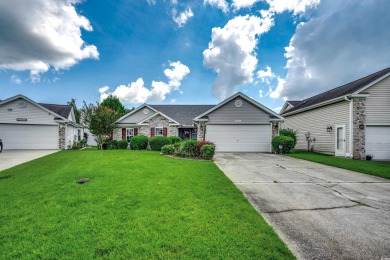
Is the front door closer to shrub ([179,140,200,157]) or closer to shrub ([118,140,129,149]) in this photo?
shrub ([179,140,200,157])

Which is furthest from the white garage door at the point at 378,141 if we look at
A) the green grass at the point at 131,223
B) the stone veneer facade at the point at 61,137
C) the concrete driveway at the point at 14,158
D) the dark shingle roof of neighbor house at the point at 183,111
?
the stone veneer facade at the point at 61,137

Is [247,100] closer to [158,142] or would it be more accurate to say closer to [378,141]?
[158,142]

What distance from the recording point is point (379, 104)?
11727mm

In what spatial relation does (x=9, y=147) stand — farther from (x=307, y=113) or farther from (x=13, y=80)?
(x=307, y=113)

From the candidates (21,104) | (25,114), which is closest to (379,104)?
(25,114)

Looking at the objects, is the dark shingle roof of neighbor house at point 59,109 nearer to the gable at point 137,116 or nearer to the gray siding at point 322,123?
the gable at point 137,116

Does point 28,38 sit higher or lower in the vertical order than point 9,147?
higher

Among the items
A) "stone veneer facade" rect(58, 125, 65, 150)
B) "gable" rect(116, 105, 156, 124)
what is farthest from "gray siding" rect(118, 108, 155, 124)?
"stone veneer facade" rect(58, 125, 65, 150)

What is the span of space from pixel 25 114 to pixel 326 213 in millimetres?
22674

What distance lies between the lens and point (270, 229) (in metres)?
2.76

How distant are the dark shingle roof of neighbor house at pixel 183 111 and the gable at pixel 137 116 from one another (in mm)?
2756

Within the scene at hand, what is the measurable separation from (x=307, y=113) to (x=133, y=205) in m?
18.7

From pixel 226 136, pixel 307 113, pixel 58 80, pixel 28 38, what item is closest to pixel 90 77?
pixel 58 80

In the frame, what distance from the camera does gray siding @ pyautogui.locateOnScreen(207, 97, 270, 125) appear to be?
49.6 ft
